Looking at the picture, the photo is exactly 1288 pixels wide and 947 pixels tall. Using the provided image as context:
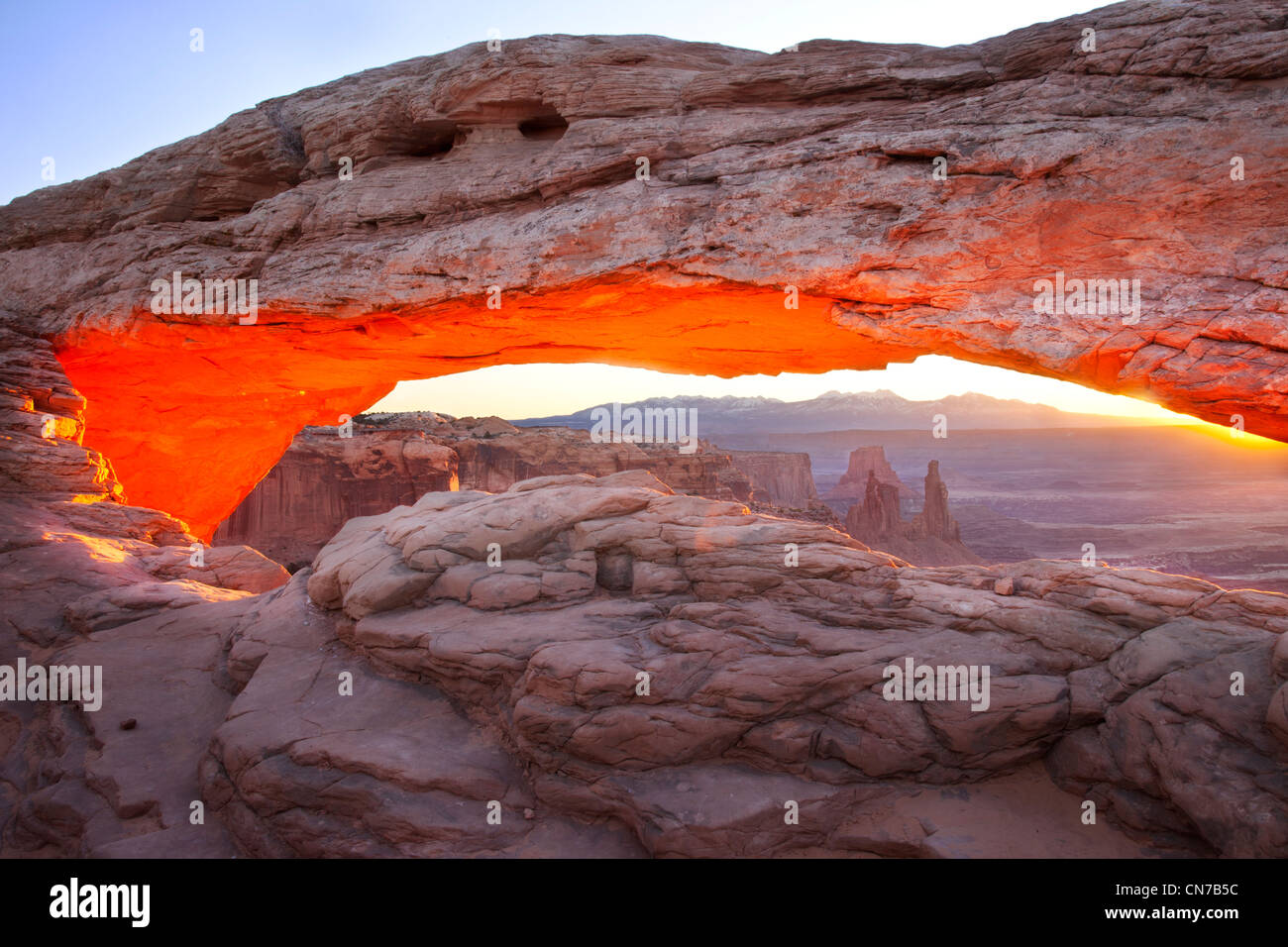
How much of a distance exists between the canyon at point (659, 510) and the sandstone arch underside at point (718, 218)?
2.2 inches

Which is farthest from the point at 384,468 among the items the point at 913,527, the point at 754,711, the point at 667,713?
the point at 913,527

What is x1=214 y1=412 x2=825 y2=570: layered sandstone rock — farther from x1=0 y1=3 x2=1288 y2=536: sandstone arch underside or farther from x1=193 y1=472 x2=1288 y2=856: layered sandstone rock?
x1=193 y1=472 x2=1288 y2=856: layered sandstone rock

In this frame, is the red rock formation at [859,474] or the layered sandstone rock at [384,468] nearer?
the layered sandstone rock at [384,468]

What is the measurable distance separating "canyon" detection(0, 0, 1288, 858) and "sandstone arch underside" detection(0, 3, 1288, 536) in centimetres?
6

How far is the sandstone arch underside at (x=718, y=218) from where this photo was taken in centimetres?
729

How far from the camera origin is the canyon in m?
5.71

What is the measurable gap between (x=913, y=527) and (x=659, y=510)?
138 ft

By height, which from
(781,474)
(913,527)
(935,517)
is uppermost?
(781,474)

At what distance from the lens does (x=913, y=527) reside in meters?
45.7

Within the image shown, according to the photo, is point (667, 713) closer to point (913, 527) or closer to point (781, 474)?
point (913, 527)

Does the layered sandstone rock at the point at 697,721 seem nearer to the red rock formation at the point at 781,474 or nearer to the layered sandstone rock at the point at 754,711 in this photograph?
the layered sandstone rock at the point at 754,711

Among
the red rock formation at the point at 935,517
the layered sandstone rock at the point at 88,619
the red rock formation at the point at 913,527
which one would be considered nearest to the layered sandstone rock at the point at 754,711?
the layered sandstone rock at the point at 88,619
